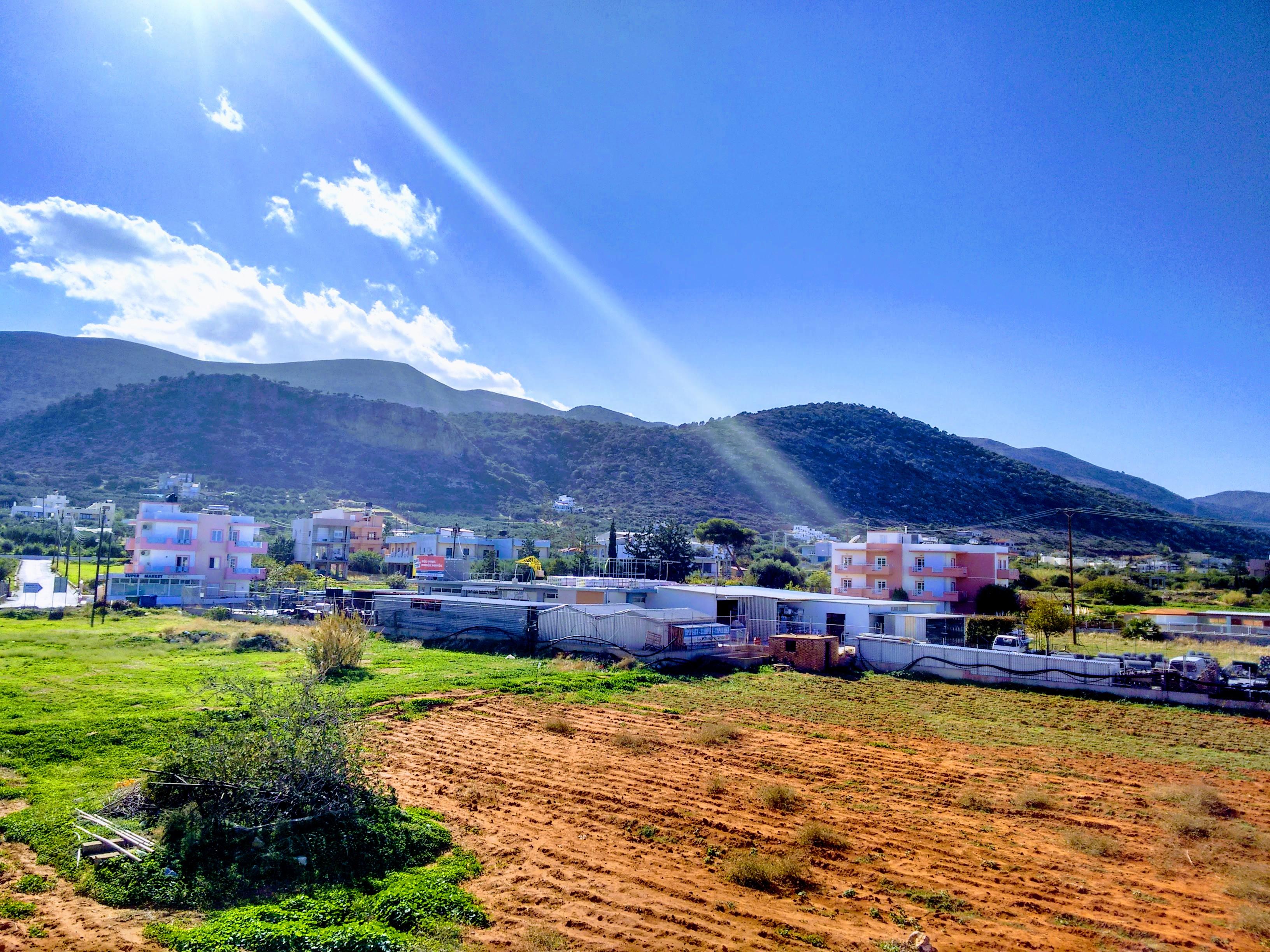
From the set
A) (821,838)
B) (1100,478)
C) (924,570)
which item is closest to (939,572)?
(924,570)

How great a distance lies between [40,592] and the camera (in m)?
47.6

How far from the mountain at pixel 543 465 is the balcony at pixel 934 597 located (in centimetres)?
3281

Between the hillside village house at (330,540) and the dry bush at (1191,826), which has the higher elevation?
the hillside village house at (330,540)

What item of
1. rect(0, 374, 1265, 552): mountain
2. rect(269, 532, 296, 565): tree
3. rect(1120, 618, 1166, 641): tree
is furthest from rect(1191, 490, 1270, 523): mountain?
rect(269, 532, 296, 565): tree

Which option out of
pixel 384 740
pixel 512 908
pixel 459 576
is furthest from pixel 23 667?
pixel 459 576

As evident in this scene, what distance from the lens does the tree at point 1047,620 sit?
30578 mm

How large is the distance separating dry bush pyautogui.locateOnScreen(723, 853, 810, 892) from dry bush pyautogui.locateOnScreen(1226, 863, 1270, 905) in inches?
198

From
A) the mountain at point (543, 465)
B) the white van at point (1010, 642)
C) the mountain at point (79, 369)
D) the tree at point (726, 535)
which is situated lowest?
the white van at point (1010, 642)

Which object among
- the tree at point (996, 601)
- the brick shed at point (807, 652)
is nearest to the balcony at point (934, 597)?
the tree at point (996, 601)

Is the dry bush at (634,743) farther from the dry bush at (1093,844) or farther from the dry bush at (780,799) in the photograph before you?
the dry bush at (1093,844)

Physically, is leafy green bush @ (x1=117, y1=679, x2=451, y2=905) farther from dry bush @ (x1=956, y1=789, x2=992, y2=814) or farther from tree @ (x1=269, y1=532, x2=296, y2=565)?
tree @ (x1=269, y1=532, x2=296, y2=565)

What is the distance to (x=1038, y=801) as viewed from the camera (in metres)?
12.1

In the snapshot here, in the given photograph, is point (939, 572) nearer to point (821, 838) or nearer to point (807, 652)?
point (807, 652)

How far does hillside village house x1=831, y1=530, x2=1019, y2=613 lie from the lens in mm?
47438
